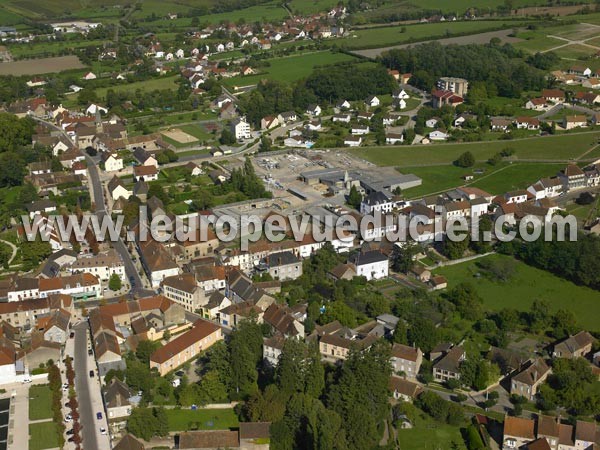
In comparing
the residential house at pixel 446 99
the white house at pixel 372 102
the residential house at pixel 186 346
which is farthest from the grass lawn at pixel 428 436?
the white house at pixel 372 102

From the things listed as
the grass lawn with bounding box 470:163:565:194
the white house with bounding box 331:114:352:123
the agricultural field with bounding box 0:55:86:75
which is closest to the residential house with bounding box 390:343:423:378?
the grass lawn with bounding box 470:163:565:194

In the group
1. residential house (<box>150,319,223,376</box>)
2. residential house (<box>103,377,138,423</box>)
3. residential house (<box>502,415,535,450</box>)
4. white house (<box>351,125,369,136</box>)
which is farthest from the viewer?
white house (<box>351,125,369,136</box>)

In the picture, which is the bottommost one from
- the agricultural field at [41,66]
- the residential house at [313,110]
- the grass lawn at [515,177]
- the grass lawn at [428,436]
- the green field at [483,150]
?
the grass lawn at [428,436]

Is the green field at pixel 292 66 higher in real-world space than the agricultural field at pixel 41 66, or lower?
lower

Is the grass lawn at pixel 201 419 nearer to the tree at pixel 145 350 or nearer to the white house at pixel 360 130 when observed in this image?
the tree at pixel 145 350

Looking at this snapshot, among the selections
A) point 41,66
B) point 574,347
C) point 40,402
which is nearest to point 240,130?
point 41,66

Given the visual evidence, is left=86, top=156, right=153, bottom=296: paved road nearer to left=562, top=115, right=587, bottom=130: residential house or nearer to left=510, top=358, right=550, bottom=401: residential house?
left=510, top=358, right=550, bottom=401: residential house

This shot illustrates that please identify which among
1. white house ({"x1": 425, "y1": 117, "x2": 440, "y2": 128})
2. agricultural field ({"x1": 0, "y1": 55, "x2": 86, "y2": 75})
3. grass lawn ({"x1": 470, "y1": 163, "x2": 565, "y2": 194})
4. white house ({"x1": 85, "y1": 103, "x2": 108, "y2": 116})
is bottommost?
grass lawn ({"x1": 470, "y1": 163, "x2": 565, "y2": 194})
